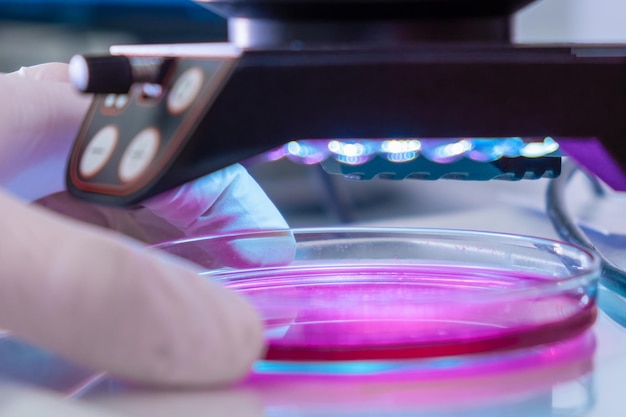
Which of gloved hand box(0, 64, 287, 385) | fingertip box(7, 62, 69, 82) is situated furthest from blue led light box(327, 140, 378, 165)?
fingertip box(7, 62, 69, 82)

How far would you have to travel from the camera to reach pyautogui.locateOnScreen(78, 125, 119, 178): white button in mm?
378

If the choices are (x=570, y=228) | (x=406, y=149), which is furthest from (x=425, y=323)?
(x=570, y=228)

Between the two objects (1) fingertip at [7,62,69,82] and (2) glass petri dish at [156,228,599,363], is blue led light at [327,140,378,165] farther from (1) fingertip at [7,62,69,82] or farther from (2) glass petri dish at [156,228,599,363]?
(1) fingertip at [7,62,69,82]

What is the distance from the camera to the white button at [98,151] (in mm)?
378

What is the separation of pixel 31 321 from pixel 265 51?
5.6 inches

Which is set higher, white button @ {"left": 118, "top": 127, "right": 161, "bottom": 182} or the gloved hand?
white button @ {"left": 118, "top": 127, "right": 161, "bottom": 182}

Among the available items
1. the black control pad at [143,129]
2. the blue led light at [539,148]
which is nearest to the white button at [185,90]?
the black control pad at [143,129]

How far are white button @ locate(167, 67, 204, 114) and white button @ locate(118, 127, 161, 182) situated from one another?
0.05 feet

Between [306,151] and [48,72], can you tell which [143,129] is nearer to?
[306,151]

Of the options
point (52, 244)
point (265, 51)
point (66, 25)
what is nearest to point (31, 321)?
point (52, 244)

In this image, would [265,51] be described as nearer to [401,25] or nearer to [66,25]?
[401,25]

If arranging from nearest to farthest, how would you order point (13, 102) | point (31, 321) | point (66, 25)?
point (31, 321)
point (13, 102)
point (66, 25)

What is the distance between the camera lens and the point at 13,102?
0.46 meters

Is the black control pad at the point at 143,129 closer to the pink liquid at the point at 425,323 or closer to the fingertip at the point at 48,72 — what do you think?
the pink liquid at the point at 425,323
